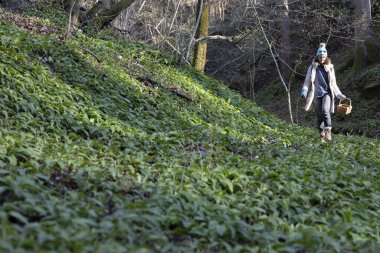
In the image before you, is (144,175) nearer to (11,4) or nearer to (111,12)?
(111,12)

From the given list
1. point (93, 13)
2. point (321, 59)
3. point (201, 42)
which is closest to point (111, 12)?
point (93, 13)

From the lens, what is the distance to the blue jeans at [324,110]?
9211mm

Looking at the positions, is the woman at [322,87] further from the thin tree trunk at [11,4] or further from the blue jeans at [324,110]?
the thin tree trunk at [11,4]

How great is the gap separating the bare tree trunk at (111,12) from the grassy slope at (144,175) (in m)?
4.92

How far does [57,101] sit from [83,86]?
4.40 feet

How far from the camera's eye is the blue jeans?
921 centimetres

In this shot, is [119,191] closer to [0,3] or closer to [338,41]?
[0,3]

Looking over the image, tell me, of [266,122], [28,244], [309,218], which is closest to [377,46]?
[266,122]

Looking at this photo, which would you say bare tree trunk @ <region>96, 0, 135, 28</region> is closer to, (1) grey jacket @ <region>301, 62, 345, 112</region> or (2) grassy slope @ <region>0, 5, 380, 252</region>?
(2) grassy slope @ <region>0, 5, 380, 252</region>

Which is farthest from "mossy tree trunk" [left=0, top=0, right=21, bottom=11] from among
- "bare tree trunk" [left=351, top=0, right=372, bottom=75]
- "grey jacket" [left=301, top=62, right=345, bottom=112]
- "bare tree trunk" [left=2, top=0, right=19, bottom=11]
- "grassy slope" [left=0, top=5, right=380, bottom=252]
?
"bare tree trunk" [left=351, top=0, right=372, bottom=75]

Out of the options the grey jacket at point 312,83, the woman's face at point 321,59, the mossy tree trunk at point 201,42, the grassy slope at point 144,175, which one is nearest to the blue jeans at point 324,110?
the grey jacket at point 312,83

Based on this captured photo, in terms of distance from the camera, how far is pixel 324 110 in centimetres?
923

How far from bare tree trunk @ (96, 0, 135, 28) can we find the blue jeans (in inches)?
286

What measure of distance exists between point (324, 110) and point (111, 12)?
315 inches
